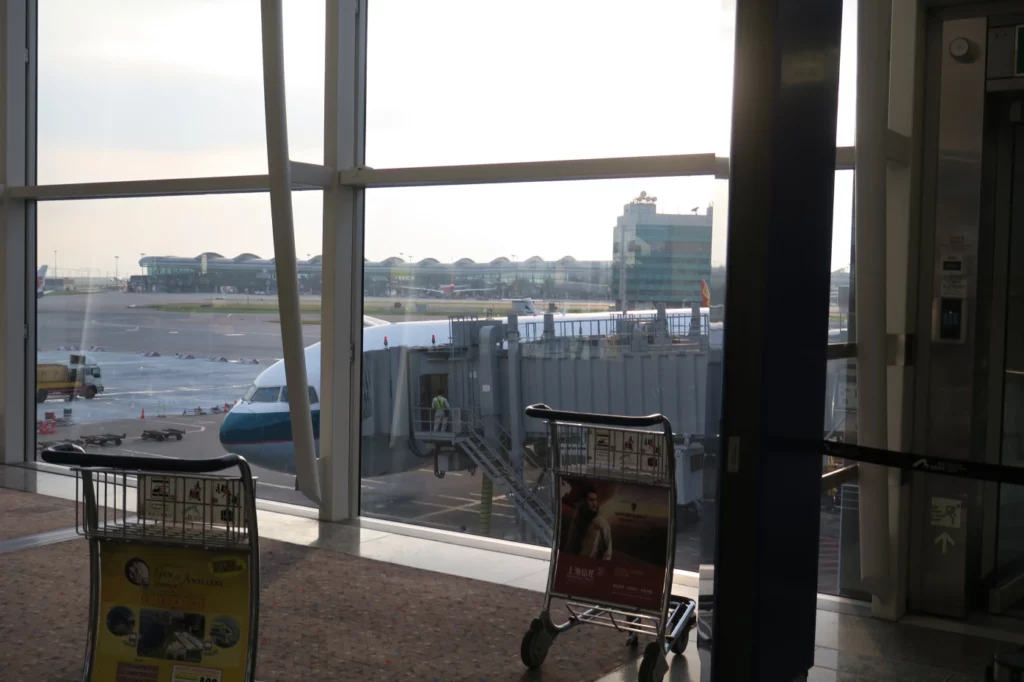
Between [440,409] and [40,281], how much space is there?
429 cm

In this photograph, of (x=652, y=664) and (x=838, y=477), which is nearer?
(x=838, y=477)

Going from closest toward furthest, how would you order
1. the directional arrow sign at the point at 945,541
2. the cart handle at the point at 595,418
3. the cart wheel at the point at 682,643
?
1. the directional arrow sign at the point at 945,541
2. the cart handle at the point at 595,418
3. the cart wheel at the point at 682,643

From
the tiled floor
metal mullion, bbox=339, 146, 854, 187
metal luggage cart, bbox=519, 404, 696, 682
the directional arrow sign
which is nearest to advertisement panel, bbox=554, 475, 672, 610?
metal luggage cart, bbox=519, 404, 696, 682

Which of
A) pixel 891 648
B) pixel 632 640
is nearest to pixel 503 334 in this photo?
pixel 632 640

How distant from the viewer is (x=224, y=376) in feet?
24.5

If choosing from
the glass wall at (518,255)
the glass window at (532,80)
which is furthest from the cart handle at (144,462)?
the glass window at (532,80)

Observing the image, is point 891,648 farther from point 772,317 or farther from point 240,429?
point 240,429

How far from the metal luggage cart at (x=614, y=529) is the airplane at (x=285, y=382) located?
1.59 m

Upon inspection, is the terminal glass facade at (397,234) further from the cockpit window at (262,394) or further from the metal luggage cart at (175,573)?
the metal luggage cart at (175,573)

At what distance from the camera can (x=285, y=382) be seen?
269 inches

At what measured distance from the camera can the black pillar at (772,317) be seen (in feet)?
8.64

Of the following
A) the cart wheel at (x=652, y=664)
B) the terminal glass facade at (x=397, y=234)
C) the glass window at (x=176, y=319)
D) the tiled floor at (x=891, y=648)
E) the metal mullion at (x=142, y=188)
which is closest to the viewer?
the tiled floor at (x=891, y=648)

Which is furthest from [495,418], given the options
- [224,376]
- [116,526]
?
[116,526]

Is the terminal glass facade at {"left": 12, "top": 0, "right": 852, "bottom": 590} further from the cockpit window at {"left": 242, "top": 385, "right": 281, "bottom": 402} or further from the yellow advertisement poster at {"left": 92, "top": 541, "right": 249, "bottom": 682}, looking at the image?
the yellow advertisement poster at {"left": 92, "top": 541, "right": 249, "bottom": 682}
